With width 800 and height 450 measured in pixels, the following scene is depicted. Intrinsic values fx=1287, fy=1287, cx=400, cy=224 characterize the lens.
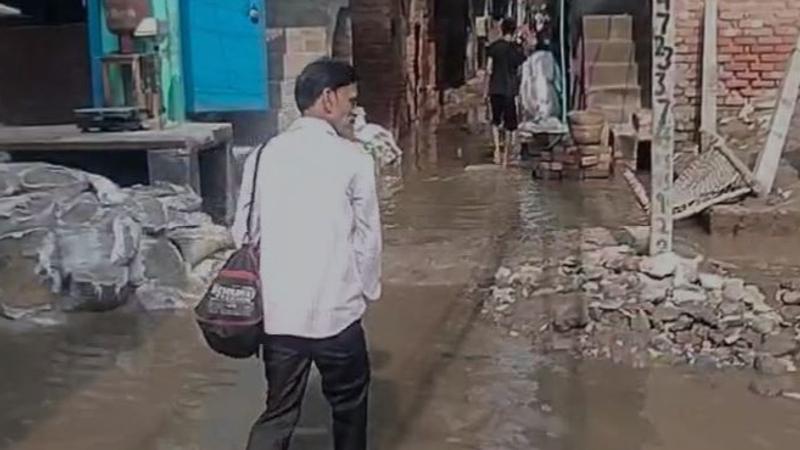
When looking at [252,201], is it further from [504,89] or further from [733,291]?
[504,89]

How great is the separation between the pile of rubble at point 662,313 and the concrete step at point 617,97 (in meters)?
6.33

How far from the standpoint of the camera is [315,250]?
391 cm

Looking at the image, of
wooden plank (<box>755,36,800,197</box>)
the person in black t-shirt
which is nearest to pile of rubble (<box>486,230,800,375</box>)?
wooden plank (<box>755,36,800,197</box>)

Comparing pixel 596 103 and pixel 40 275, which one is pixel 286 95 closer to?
pixel 596 103

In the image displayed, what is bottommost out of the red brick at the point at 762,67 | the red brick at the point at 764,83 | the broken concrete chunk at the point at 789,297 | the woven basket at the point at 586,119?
the broken concrete chunk at the point at 789,297

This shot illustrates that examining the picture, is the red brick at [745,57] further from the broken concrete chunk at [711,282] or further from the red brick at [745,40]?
the broken concrete chunk at [711,282]

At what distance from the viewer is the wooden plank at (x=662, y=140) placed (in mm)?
7422

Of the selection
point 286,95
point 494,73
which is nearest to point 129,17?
point 286,95

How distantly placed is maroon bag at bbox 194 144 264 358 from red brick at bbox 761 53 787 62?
8986 millimetres

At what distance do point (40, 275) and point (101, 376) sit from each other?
4.51 ft

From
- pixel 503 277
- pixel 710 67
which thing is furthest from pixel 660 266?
pixel 710 67

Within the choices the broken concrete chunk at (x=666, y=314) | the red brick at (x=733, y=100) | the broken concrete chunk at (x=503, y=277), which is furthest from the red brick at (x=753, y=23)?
the broken concrete chunk at (x=666, y=314)

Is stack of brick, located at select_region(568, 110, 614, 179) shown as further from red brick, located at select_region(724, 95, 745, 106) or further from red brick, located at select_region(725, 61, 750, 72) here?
red brick, located at select_region(725, 61, 750, 72)

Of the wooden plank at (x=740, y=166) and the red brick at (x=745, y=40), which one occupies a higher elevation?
the red brick at (x=745, y=40)
